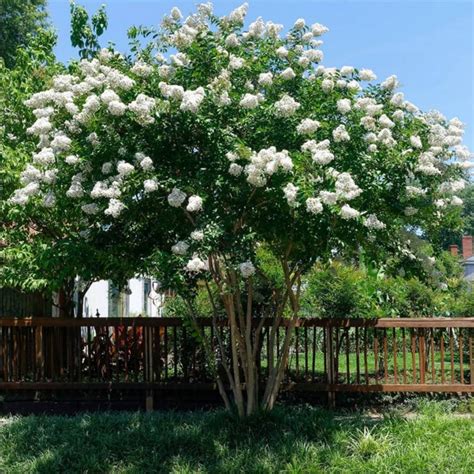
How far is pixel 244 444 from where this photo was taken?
18.8 feet

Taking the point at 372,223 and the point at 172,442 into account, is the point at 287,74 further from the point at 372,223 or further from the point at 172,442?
the point at 172,442

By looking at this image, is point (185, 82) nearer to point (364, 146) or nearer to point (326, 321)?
point (364, 146)

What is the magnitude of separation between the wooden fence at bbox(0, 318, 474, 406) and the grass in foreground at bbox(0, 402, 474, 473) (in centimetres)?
111

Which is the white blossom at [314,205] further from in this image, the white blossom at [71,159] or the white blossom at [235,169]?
the white blossom at [71,159]

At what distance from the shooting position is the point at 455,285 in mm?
14016

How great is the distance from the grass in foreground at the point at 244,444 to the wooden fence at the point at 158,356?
1115 mm

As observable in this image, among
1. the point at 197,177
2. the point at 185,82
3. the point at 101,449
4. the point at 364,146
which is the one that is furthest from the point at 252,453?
the point at 185,82

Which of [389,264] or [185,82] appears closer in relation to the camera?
[185,82]

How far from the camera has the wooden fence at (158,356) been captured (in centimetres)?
772

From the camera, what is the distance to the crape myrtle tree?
5164 millimetres

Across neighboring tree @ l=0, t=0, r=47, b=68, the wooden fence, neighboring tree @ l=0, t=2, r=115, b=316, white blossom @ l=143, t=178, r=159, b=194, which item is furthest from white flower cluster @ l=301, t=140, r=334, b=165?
neighboring tree @ l=0, t=0, r=47, b=68

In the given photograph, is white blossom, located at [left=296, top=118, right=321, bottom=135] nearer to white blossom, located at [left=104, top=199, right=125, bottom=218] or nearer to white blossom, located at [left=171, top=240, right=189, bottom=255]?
white blossom, located at [left=171, top=240, right=189, bottom=255]

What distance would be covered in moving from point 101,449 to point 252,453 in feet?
4.65

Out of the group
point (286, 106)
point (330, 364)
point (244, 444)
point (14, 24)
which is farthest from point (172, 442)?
point (14, 24)
